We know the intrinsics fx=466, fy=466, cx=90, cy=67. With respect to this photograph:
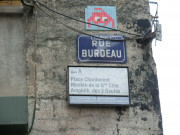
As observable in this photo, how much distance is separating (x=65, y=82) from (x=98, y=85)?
0.53 m

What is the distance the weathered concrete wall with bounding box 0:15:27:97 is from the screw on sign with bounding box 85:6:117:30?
1142 millimetres

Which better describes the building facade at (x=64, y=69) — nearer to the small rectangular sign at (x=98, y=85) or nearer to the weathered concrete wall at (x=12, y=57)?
the weathered concrete wall at (x=12, y=57)

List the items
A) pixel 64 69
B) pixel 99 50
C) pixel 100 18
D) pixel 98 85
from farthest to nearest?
1. pixel 100 18
2. pixel 99 50
3. pixel 64 69
4. pixel 98 85

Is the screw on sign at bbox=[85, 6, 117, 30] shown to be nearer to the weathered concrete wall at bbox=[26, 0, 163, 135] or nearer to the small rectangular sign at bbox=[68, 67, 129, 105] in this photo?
the weathered concrete wall at bbox=[26, 0, 163, 135]

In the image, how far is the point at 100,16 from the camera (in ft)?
26.2

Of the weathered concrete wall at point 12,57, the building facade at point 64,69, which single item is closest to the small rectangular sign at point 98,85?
the building facade at point 64,69

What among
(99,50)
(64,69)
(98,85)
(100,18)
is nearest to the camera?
(98,85)

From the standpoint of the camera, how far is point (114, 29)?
25.9 feet

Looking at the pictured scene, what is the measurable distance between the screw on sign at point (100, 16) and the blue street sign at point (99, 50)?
23 cm

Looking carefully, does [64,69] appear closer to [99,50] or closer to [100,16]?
[99,50]

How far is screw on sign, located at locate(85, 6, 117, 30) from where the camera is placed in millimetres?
7930

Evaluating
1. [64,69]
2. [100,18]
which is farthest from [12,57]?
[100,18]

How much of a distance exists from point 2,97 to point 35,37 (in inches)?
52.3

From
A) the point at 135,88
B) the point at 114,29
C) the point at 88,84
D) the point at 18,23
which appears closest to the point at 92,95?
the point at 88,84
